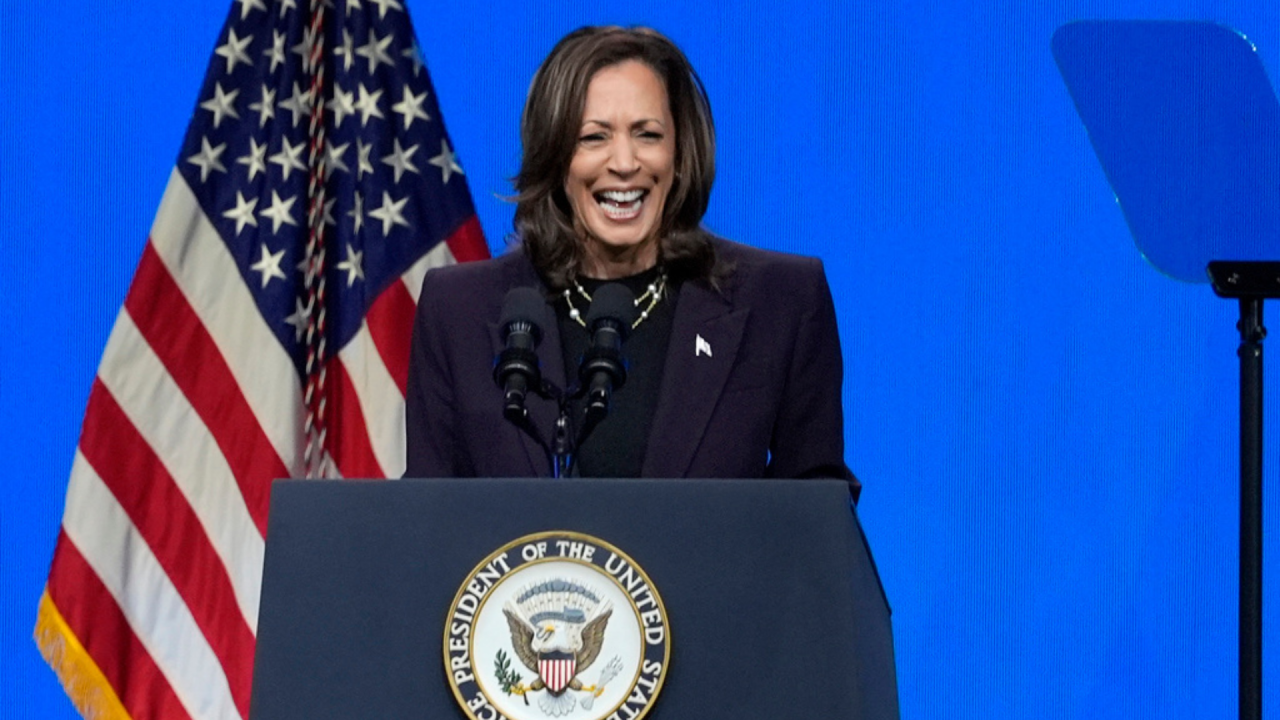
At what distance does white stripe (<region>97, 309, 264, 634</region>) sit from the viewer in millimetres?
2889

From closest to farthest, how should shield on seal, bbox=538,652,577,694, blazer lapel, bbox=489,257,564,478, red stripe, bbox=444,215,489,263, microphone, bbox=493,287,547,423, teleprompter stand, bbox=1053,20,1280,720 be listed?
1. shield on seal, bbox=538,652,577,694
2. microphone, bbox=493,287,547,423
3. blazer lapel, bbox=489,257,564,478
4. teleprompter stand, bbox=1053,20,1280,720
5. red stripe, bbox=444,215,489,263

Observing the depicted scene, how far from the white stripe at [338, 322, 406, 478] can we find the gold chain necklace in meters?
0.99

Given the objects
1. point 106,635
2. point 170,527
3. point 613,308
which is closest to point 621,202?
point 613,308

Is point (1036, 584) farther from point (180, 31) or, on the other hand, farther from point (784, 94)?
point (180, 31)

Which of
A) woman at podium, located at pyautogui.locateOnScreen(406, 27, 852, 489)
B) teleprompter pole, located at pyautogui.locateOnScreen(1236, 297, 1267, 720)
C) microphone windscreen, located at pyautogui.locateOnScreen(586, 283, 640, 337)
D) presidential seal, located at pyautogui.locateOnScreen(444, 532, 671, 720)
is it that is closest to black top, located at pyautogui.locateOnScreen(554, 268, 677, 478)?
woman at podium, located at pyautogui.locateOnScreen(406, 27, 852, 489)

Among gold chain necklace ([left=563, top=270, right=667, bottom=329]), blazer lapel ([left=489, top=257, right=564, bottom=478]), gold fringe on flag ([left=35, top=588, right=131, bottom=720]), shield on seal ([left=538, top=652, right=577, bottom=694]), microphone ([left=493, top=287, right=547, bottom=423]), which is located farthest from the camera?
gold fringe on flag ([left=35, top=588, right=131, bottom=720])

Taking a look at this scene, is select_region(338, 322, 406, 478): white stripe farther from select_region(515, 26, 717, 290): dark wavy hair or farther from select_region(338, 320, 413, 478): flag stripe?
select_region(515, 26, 717, 290): dark wavy hair

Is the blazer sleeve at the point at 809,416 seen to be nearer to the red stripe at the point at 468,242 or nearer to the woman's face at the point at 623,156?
the woman's face at the point at 623,156

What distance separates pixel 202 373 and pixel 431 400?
3.55ft

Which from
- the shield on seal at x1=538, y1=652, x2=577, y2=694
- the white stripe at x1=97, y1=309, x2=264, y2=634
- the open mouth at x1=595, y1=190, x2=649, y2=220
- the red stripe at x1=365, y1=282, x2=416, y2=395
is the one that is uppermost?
the red stripe at x1=365, y1=282, x2=416, y2=395

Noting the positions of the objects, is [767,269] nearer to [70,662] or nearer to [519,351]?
[519,351]

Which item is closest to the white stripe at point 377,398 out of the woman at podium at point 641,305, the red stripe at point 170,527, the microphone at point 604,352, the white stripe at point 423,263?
the white stripe at point 423,263

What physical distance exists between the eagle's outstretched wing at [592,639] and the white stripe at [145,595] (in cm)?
191

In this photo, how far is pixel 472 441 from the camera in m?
1.93
